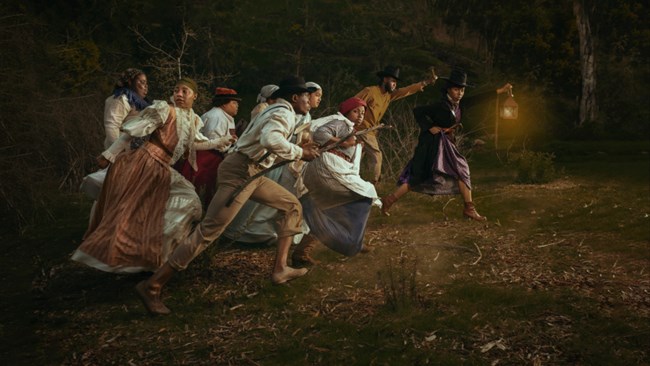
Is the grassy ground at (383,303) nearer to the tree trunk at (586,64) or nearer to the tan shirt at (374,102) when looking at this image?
the tan shirt at (374,102)

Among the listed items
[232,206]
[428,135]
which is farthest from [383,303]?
[428,135]

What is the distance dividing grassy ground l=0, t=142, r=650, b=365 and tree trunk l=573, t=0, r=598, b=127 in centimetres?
1349

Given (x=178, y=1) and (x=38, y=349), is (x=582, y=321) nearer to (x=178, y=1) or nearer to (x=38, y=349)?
(x=38, y=349)

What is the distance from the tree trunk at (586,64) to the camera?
70.8 feet

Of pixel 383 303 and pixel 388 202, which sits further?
pixel 388 202

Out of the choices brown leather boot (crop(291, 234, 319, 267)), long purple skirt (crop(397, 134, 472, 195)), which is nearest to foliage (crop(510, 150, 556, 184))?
long purple skirt (crop(397, 134, 472, 195))

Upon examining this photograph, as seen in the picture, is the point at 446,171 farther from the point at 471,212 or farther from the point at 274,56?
the point at 274,56

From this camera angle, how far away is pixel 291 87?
611 cm

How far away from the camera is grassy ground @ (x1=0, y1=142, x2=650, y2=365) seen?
4922 mm

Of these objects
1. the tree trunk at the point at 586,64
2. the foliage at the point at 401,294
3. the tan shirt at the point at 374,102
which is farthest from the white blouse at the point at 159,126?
the tree trunk at the point at 586,64

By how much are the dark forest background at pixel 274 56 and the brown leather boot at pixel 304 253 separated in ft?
16.0

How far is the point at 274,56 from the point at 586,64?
1487 cm

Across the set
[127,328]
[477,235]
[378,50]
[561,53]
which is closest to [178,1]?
[378,50]

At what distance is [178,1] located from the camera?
27375 mm
